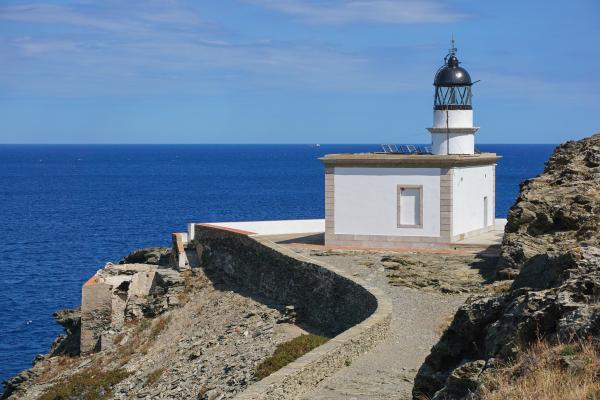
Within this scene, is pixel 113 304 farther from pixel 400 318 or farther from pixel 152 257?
pixel 400 318

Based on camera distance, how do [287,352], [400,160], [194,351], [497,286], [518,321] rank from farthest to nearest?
[400,160]
[194,351]
[497,286]
[287,352]
[518,321]

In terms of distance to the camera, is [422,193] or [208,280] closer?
[422,193]

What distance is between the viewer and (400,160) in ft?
89.9

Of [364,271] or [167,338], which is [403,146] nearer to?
[364,271]

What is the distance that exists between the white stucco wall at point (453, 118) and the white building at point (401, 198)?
142 centimetres

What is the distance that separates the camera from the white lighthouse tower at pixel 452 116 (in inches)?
1181

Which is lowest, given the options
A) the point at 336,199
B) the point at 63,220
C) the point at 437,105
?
the point at 63,220

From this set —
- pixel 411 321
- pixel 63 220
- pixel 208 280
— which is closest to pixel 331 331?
pixel 411 321

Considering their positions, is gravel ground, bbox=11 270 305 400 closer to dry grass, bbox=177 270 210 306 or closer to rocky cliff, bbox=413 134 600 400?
dry grass, bbox=177 270 210 306

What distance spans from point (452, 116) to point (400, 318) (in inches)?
492

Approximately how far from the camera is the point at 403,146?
98.0 ft

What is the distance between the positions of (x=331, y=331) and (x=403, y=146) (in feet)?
33.9

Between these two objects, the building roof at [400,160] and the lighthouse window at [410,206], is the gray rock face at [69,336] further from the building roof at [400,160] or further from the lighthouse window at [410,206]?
the lighthouse window at [410,206]

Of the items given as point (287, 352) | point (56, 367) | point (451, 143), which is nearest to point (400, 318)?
point (287, 352)
